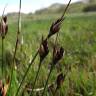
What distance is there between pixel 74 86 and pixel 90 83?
0.10 metres

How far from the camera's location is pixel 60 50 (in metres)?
1.18

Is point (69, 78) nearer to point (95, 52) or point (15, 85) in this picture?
point (15, 85)

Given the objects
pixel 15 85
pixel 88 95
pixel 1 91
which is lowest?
pixel 88 95

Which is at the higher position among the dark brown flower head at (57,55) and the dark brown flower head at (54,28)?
A: the dark brown flower head at (54,28)

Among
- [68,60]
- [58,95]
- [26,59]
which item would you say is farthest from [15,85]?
[68,60]

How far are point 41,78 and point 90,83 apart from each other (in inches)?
12.3

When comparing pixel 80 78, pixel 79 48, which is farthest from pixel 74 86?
pixel 79 48

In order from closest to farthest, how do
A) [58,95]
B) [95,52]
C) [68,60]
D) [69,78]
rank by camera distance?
[58,95], [69,78], [68,60], [95,52]

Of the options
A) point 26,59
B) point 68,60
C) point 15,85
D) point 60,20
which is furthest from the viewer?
point 68,60

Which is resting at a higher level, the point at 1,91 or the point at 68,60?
the point at 1,91

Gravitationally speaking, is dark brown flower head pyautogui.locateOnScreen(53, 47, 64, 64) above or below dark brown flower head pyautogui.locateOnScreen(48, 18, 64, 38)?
below

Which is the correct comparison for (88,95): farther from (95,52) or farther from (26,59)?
(95,52)

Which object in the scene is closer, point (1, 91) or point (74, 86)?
point (1, 91)

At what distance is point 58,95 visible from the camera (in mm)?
1896
